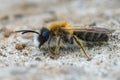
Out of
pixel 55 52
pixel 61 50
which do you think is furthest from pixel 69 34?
pixel 55 52

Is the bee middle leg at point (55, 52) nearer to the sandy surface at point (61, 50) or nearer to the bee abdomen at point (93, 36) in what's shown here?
the sandy surface at point (61, 50)

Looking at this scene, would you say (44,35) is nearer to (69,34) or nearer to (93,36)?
(69,34)

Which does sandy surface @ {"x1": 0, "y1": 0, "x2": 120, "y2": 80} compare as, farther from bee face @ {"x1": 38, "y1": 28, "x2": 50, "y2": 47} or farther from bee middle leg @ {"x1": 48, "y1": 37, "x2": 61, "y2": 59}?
bee face @ {"x1": 38, "y1": 28, "x2": 50, "y2": 47}

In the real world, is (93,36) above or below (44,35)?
below

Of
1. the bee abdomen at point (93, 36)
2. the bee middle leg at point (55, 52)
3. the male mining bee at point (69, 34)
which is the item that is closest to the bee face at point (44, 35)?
the male mining bee at point (69, 34)

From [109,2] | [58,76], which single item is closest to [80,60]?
[58,76]

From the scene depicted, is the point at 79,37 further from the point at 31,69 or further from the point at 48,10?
the point at 48,10

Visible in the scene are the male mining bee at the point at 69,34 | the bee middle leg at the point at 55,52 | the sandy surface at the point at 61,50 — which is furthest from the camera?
the male mining bee at the point at 69,34
